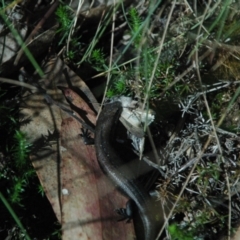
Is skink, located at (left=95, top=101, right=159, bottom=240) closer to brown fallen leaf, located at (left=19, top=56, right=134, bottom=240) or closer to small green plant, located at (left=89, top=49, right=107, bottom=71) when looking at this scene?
brown fallen leaf, located at (left=19, top=56, right=134, bottom=240)

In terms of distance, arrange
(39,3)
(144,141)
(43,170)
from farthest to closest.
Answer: (39,3) < (144,141) < (43,170)

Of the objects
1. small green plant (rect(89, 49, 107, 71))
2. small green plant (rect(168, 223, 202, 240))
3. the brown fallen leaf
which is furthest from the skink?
small green plant (rect(89, 49, 107, 71))

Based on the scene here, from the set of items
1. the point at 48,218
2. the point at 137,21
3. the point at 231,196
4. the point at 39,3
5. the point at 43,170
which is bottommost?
the point at 231,196

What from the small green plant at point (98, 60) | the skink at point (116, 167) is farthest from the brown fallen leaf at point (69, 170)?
the small green plant at point (98, 60)

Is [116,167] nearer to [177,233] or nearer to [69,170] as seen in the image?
[69,170]

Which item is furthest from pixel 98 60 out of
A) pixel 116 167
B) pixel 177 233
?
pixel 177 233

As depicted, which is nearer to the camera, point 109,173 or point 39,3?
point 109,173

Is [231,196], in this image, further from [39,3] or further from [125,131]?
[39,3]

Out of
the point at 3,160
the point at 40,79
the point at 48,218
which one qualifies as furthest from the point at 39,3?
the point at 48,218
